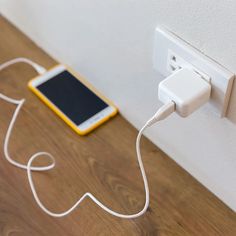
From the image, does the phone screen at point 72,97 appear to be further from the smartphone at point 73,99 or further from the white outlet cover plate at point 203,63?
the white outlet cover plate at point 203,63

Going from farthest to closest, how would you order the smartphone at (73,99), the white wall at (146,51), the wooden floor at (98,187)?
the smartphone at (73,99) → the wooden floor at (98,187) → the white wall at (146,51)

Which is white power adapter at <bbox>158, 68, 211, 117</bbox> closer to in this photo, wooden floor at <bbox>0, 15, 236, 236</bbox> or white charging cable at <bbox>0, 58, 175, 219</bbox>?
white charging cable at <bbox>0, 58, 175, 219</bbox>

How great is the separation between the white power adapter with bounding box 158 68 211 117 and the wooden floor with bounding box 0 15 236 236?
180 mm

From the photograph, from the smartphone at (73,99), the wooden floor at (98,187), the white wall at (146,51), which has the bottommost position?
the wooden floor at (98,187)

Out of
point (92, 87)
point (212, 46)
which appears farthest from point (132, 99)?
point (212, 46)

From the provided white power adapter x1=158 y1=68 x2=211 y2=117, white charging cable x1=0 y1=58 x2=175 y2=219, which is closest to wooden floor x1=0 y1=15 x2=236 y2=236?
white charging cable x1=0 y1=58 x2=175 y2=219

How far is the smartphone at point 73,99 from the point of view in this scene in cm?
81

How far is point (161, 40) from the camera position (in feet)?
2.03

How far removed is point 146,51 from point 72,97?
225mm

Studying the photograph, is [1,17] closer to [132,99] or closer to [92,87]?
[92,87]

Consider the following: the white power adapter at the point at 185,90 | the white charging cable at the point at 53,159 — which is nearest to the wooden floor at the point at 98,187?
the white charging cable at the point at 53,159

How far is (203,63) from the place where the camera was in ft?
1.87

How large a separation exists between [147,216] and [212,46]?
0.94 feet

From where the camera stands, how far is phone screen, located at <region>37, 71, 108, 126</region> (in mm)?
821
